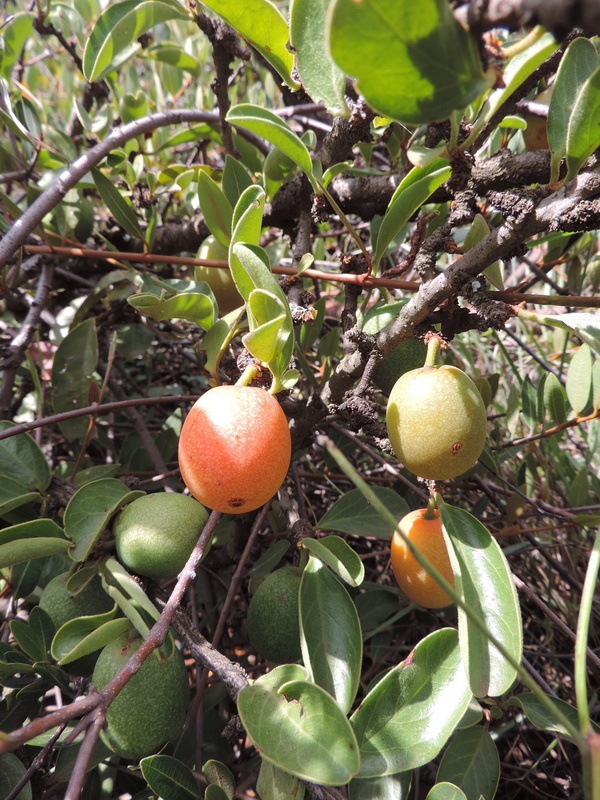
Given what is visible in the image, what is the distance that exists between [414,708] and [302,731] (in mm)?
236

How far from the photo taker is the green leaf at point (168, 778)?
87 cm

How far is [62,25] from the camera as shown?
2035 millimetres

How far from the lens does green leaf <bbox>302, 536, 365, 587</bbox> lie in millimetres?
950

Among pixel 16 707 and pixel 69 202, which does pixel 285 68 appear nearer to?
pixel 69 202

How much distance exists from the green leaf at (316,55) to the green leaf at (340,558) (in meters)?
0.80

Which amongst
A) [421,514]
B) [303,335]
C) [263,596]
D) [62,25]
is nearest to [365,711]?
[263,596]

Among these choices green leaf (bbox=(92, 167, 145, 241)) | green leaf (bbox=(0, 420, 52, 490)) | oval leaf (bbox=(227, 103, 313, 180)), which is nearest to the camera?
oval leaf (bbox=(227, 103, 313, 180))

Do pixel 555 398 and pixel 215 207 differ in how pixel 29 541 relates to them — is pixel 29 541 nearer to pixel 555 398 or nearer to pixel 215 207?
pixel 215 207

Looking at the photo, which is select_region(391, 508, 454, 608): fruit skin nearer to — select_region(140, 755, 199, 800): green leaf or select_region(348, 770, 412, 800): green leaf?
select_region(348, 770, 412, 800): green leaf

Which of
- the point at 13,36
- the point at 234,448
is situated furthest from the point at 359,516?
the point at 13,36

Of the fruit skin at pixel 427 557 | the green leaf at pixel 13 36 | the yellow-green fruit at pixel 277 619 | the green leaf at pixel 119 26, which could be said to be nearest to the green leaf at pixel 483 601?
the fruit skin at pixel 427 557

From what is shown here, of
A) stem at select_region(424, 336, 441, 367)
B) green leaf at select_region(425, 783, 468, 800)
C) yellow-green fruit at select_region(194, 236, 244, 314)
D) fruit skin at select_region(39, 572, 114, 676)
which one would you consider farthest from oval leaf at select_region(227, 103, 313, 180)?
green leaf at select_region(425, 783, 468, 800)

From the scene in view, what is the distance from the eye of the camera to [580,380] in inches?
60.4

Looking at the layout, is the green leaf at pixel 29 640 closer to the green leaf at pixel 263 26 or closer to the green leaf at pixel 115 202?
the green leaf at pixel 115 202
